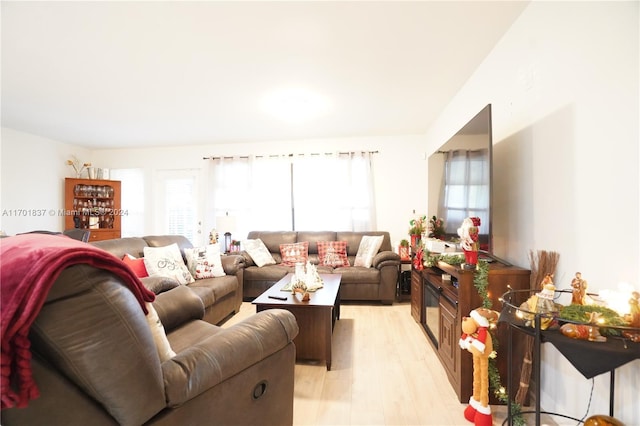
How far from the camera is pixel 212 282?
2.94 metres

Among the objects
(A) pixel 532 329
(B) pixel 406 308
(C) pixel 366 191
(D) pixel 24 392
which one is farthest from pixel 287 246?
(D) pixel 24 392

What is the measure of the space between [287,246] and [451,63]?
10.4ft

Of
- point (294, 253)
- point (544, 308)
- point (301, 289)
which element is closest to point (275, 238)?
point (294, 253)

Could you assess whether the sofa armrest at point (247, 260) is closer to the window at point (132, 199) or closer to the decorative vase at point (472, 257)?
the window at point (132, 199)

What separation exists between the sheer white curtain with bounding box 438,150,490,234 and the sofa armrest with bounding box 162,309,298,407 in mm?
1517

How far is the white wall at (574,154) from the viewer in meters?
1.15

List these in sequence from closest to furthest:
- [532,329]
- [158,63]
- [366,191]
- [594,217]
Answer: [532,329] < [594,217] < [158,63] < [366,191]

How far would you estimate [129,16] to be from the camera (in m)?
1.81

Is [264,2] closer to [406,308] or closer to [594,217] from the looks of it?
[594,217]

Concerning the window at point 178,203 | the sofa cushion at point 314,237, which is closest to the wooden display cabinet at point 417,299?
the sofa cushion at point 314,237

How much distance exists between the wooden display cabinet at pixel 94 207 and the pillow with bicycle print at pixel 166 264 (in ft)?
9.79

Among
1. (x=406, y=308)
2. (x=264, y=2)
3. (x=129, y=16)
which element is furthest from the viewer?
(x=406, y=308)

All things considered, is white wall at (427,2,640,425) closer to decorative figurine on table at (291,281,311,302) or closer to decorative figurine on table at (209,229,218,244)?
decorative figurine on table at (291,281,311,302)

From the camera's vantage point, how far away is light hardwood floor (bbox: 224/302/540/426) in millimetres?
1633
